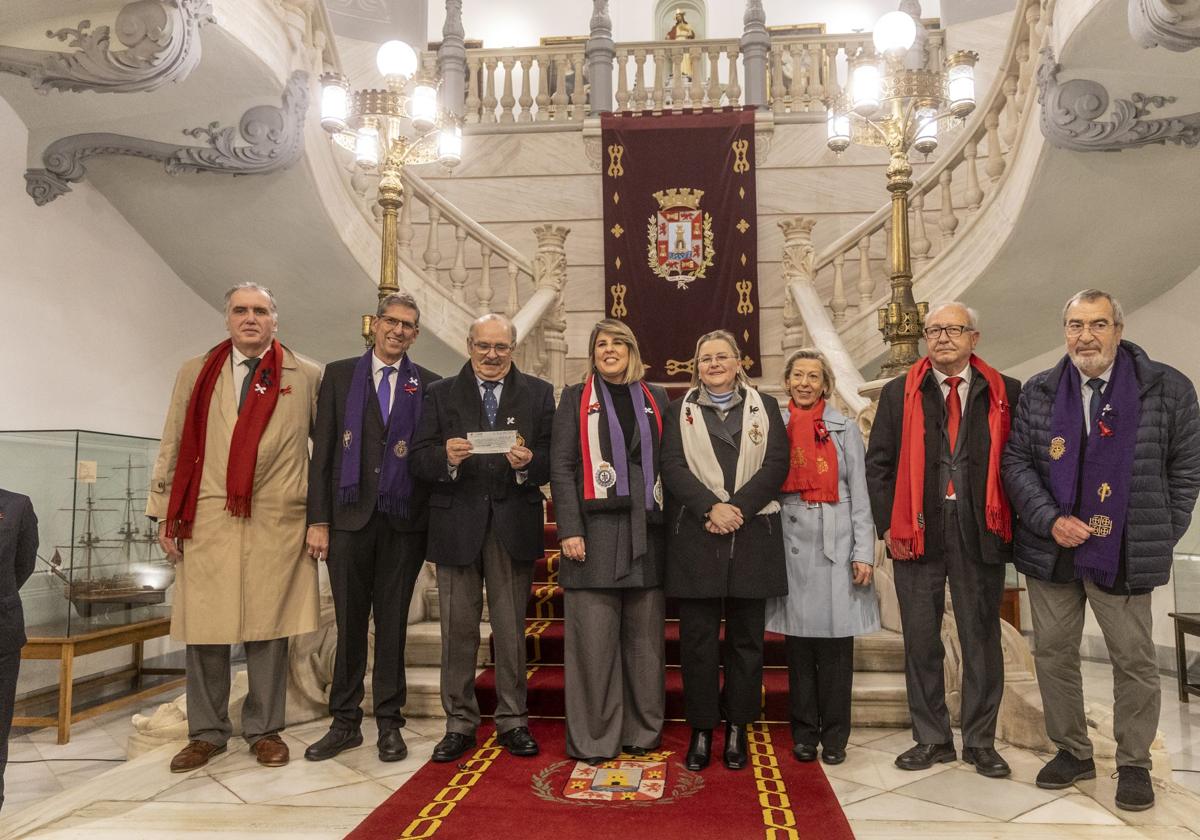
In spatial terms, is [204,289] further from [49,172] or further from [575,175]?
[575,175]

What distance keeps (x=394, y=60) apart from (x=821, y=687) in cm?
399

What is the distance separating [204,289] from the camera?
6.34 metres

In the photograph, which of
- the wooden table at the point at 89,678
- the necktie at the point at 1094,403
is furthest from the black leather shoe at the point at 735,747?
the wooden table at the point at 89,678

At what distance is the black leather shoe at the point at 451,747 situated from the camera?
2951 millimetres

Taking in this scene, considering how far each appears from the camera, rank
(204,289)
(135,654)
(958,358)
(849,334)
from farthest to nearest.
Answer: (849,334)
(204,289)
(135,654)
(958,358)

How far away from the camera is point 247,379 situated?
3123 mm

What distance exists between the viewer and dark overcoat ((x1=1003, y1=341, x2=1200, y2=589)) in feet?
8.29

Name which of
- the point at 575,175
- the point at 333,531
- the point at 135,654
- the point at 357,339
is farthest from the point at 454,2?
the point at 333,531

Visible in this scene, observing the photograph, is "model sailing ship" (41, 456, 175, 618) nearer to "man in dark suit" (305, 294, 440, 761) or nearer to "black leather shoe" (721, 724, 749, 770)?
"man in dark suit" (305, 294, 440, 761)

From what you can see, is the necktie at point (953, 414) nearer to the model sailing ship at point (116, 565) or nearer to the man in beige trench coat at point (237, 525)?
the man in beige trench coat at point (237, 525)

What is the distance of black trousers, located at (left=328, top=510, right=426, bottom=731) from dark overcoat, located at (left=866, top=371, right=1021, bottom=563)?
1608 millimetres

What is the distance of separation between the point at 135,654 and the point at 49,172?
2731mm

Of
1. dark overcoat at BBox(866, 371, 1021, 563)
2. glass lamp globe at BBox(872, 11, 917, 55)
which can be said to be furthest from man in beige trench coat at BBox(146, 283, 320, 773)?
glass lamp globe at BBox(872, 11, 917, 55)

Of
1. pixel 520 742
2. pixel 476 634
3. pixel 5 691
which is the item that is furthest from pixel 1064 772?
pixel 5 691
